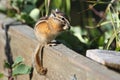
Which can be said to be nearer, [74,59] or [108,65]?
[108,65]

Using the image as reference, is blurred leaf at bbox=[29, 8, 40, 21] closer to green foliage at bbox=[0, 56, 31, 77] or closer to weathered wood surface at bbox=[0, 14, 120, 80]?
weathered wood surface at bbox=[0, 14, 120, 80]

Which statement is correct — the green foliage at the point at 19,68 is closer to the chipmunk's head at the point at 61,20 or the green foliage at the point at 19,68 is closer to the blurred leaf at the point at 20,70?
the blurred leaf at the point at 20,70

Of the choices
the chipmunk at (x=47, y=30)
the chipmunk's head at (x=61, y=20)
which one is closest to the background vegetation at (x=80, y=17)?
the chipmunk at (x=47, y=30)

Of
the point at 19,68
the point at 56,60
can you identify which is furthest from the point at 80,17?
A: the point at 56,60

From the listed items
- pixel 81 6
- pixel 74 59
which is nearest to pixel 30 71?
pixel 74 59

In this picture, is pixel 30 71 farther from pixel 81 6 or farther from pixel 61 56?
pixel 81 6

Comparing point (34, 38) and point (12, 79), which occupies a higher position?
point (34, 38)
